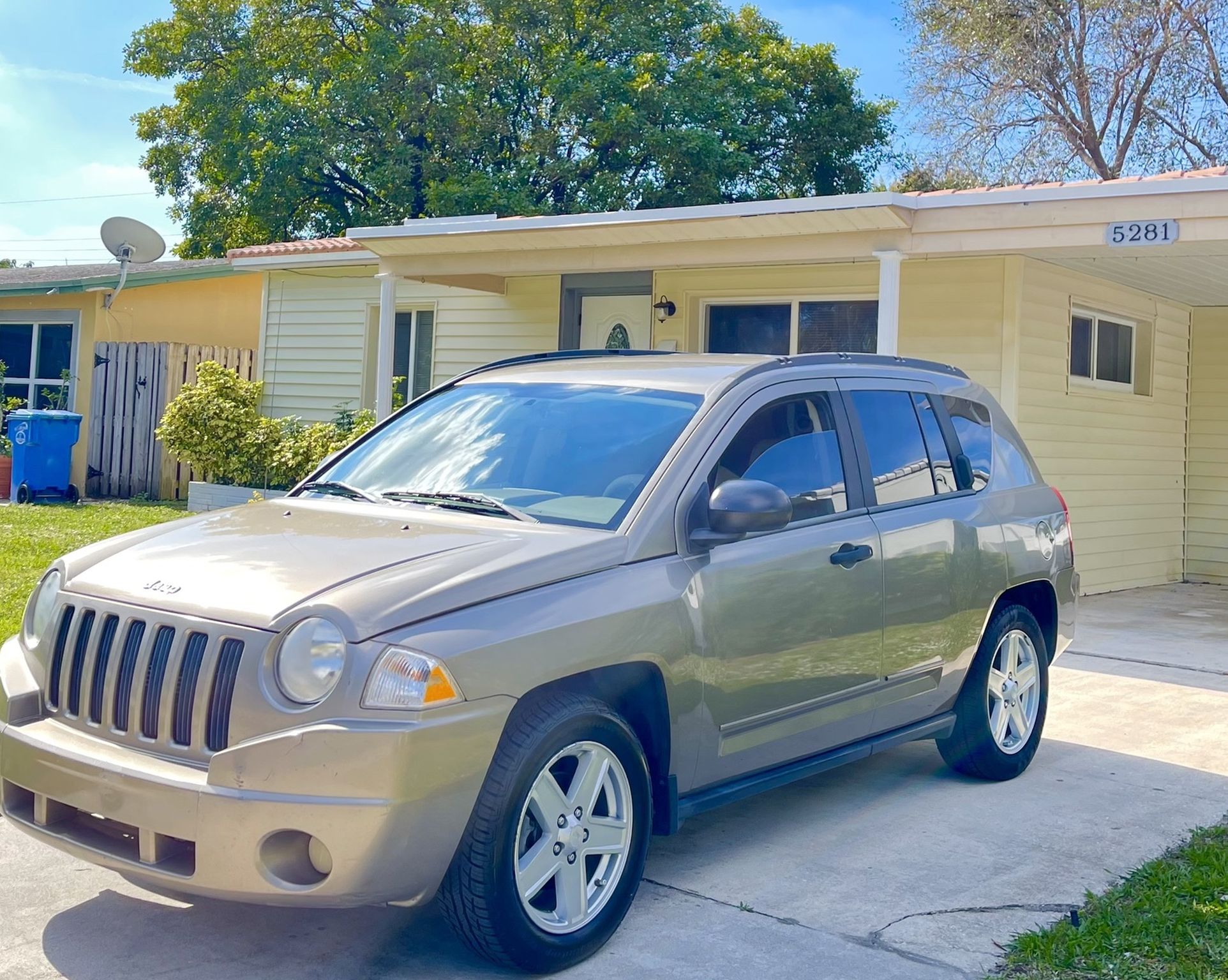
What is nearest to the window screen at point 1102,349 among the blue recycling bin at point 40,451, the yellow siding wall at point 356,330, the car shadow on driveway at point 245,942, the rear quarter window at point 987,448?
the yellow siding wall at point 356,330

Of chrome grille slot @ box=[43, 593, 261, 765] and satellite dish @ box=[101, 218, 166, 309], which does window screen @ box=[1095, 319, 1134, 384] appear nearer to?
chrome grille slot @ box=[43, 593, 261, 765]

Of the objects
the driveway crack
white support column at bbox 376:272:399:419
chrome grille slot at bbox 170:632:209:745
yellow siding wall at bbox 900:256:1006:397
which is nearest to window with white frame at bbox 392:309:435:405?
white support column at bbox 376:272:399:419

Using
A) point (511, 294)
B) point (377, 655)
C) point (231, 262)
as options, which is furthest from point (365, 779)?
point (231, 262)

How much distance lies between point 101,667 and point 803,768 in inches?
94.0

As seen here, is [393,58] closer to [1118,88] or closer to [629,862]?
[1118,88]

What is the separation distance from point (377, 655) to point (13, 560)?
789cm

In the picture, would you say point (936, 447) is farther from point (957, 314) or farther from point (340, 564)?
point (957, 314)

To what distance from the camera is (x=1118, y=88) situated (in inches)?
994

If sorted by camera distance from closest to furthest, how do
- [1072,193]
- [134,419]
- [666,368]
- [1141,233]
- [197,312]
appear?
[666,368], [1141,233], [1072,193], [134,419], [197,312]

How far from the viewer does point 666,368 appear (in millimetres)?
5043

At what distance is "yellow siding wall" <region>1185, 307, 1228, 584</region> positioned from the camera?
552 inches

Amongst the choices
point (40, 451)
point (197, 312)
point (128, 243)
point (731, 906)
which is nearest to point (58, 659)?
point (731, 906)

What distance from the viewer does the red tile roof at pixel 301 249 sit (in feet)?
50.6

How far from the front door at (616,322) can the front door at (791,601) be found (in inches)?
339
